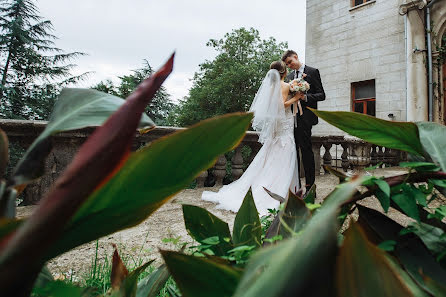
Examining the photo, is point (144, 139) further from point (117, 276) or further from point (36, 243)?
point (36, 243)

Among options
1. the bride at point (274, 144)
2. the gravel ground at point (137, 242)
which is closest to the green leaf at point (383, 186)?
the gravel ground at point (137, 242)

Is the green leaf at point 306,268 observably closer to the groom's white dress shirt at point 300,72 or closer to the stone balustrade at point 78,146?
the stone balustrade at point 78,146

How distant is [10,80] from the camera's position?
1886 cm

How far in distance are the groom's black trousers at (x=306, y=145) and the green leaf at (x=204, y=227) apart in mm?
3719

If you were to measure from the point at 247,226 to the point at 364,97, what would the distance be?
34.4ft

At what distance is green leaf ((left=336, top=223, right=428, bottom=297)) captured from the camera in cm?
20

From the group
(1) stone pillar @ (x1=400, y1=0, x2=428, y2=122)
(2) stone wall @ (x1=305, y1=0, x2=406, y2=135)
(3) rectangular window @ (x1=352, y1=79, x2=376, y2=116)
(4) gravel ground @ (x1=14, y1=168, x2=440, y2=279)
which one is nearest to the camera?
(4) gravel ground @ (x1=14, y1=168, x2=440, y2=279)

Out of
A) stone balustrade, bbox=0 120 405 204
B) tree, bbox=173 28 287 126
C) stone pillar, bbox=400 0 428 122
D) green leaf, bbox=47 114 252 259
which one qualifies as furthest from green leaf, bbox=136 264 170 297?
tree, bbox=173 28 287 126

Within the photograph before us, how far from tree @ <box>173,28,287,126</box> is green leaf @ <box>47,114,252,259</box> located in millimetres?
19315

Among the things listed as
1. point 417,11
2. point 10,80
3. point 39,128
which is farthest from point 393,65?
point 10,80

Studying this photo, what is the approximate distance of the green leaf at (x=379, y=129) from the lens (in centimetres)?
39

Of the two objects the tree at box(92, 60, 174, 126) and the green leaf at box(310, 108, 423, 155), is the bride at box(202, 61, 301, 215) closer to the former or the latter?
the green leaf at box(310, 108, 423, 155)

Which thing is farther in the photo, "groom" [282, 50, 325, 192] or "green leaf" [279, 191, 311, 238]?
"groom" [282, 50, 325, 192]

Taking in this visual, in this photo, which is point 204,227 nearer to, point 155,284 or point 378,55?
point 155,284
